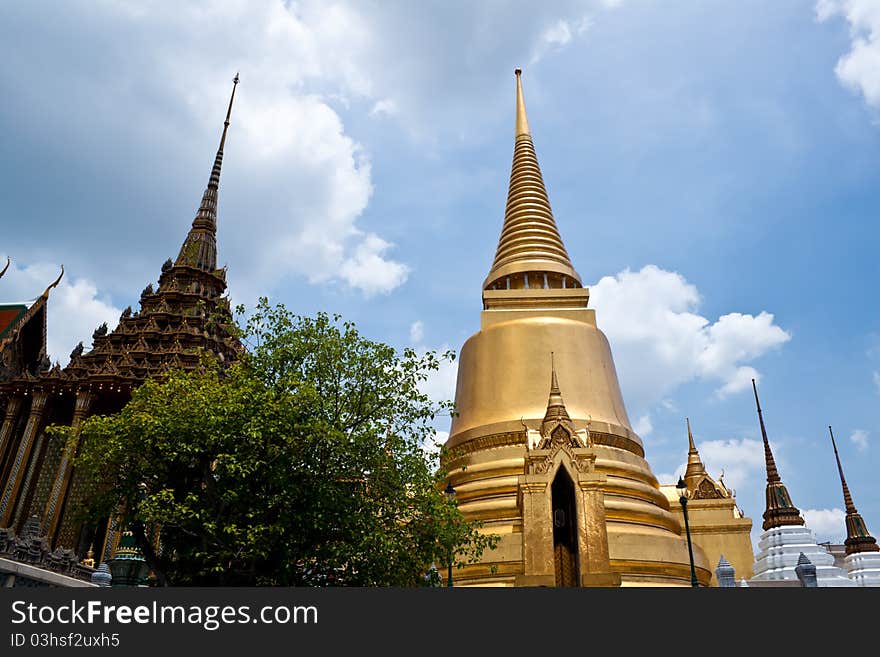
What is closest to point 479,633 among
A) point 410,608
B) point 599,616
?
point 410,608

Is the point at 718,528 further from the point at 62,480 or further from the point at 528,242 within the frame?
the point at 62,480

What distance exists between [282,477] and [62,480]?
676 inches

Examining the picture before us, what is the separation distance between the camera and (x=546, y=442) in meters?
18.5

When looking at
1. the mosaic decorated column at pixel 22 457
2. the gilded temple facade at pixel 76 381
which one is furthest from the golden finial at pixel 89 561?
the mosaic decorated column at pixel 22 457

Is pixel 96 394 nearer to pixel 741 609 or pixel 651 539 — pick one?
pixel 651 539

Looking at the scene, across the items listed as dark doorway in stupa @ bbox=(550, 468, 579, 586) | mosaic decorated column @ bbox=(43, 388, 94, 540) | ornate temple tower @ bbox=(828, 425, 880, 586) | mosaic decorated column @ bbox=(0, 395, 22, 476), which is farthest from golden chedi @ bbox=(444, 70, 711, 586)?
mosaic decorated column @ bbox=(0, 395, 22, 476)

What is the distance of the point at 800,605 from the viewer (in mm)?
7340

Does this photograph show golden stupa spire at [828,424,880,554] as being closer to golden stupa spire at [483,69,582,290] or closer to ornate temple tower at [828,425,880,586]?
ornate temple tower at [828,425,880,586]

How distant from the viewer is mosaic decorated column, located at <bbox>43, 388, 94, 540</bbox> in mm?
23122

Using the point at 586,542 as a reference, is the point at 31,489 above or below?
above

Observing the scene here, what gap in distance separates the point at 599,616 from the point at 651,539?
470 inches

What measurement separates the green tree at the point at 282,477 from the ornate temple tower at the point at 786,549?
14.1m

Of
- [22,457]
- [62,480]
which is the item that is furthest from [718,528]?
[22,457]

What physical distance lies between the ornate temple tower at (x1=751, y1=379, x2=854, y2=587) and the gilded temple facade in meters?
20.5
